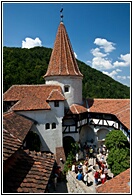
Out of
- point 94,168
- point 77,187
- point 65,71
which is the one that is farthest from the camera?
point 65,71

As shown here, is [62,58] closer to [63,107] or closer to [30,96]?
[63,107]

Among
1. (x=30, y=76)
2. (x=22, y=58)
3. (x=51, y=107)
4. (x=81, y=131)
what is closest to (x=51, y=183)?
(x=51, y=107)

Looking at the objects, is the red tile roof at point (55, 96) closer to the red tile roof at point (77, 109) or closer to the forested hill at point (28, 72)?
the red tile roof at point (77, 109)

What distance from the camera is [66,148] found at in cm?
2059

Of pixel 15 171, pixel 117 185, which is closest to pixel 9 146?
pixel 15 171

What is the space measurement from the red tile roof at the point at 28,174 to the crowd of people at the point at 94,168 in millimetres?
7741

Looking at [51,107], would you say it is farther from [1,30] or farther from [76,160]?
[1,30]

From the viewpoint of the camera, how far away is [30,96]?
18.8m

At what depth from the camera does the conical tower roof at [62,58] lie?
21.2 metres

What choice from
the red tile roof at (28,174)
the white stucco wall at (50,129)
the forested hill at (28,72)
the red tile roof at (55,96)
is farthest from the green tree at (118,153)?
the forested hill at (28,72)

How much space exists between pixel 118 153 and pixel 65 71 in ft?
34.7

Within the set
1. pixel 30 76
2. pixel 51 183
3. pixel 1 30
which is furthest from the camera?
pixel 30 76

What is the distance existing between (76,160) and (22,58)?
1239 inches

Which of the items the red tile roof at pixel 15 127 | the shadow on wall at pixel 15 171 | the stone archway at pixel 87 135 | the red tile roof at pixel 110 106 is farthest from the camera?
the stone archway at pixel 87 135
